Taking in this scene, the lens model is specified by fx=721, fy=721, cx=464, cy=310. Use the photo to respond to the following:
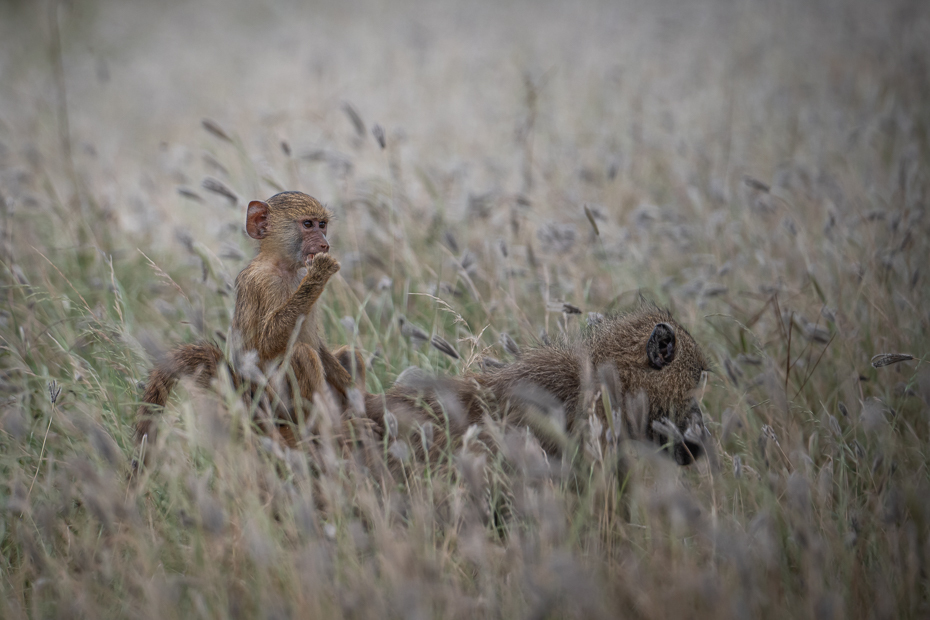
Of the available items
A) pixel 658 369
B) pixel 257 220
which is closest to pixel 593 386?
pixel 658 369

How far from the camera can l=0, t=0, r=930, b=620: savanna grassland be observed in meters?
2.15

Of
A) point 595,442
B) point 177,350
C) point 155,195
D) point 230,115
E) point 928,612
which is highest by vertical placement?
point 230,115

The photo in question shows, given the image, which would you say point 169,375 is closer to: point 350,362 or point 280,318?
point 280,318

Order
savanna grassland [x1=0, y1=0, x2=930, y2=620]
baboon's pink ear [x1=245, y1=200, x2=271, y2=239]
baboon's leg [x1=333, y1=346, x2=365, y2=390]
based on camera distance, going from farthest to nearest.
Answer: baboon's leg [x1=333, y1=346, x2=365, y2=390] < baboon's pink ear [x1=245, y1=200, x2=271, y2=239] < savanna grassland [x1=0, y1=0, x2=930, y2=620]

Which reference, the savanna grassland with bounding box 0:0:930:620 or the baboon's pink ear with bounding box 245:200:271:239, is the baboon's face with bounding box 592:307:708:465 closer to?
the savanna grassland with bounding box 0:0:930:620

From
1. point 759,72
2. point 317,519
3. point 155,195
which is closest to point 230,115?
point 155,195

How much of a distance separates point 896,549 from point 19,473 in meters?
3.05

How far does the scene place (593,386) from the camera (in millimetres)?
2799

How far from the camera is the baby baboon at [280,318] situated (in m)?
2.88

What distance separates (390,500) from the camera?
2520 millimetres

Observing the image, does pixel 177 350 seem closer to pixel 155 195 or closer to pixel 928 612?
pixel 928 612

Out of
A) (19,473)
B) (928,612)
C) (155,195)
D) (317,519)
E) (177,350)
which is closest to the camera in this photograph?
(928,612)

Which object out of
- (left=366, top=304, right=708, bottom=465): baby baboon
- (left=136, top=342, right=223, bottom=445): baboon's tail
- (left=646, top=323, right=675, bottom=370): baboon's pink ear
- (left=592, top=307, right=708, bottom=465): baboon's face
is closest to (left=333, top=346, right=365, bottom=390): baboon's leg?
(left=366, top=304, right=708, bottom=465): baby baboon

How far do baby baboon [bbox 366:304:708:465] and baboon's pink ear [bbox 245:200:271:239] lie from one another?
94 cm
